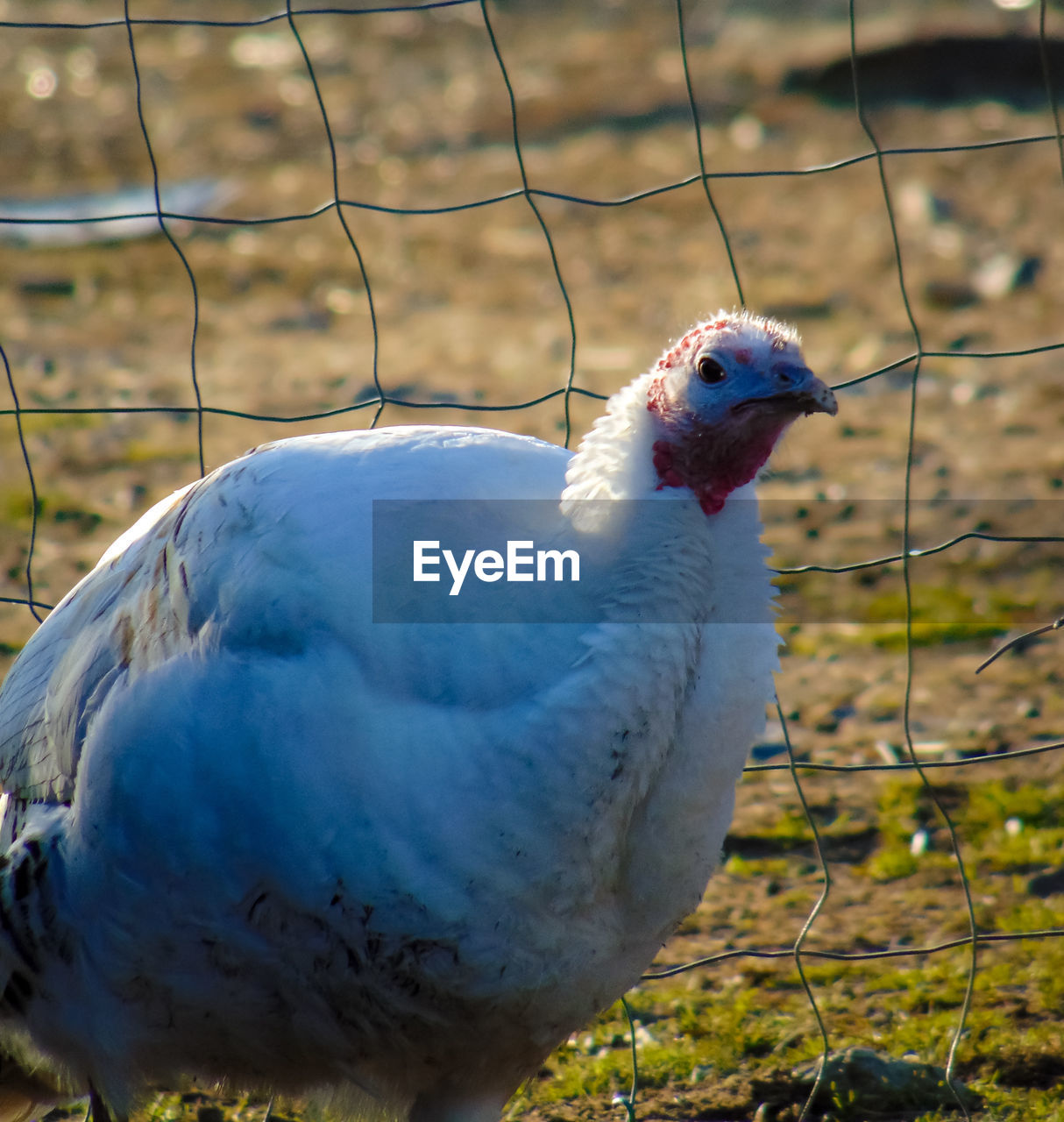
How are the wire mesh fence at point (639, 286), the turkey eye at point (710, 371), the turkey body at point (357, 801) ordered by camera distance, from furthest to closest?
the wire mesh fence at point (639, 286)
the turkey eye at point (710, 371)
the turkey body at point (357, 801)

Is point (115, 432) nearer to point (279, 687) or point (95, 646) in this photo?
point (95, 646)

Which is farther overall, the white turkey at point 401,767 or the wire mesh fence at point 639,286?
the wire mesh fence at point 639,286

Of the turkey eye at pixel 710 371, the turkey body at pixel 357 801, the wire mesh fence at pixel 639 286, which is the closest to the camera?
the turkey body at pixel 357 801

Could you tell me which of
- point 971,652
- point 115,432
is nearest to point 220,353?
point 115,432

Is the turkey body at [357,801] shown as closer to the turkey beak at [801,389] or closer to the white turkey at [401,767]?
the white turkey at [401,767]

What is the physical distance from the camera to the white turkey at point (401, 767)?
6.24 feet

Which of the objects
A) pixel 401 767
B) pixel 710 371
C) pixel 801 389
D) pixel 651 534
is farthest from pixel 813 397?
pixel 401 767

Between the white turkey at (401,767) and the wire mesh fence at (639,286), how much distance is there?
28.8 inches

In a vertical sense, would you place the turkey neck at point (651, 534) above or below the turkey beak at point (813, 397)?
below

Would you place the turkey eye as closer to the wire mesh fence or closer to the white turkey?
the white turkey

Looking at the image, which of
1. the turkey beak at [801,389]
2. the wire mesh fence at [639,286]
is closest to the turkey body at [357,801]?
the turkey beak at [801,389]

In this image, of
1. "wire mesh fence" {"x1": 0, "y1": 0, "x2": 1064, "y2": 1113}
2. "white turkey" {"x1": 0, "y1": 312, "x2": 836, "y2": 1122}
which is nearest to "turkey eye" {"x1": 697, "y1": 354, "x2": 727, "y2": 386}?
"white turkey" {"x1": 0, "y1": 312, "x2": 836, "y2": 1122}

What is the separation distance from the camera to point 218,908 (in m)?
1.97

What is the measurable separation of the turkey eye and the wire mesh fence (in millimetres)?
773
